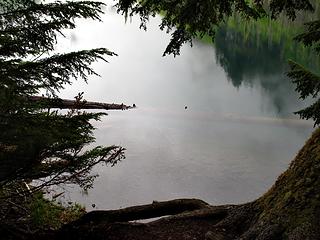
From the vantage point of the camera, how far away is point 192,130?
2905cm

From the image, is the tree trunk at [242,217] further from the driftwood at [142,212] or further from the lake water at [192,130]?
the lake water at [192,130]

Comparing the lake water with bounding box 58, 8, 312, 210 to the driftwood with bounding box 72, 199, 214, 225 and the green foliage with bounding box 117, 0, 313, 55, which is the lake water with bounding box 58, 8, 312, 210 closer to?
the green foliage with bounding box 117, 0, 313, 55

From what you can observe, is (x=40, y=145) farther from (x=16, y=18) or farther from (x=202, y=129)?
(x=202, y=129)

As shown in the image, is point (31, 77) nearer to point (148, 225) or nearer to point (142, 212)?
point (148, 225)

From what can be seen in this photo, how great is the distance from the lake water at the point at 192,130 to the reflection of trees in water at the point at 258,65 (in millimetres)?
294

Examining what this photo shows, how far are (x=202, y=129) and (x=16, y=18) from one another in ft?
81.9

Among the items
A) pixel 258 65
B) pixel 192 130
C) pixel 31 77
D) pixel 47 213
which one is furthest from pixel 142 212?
pixel 258 65

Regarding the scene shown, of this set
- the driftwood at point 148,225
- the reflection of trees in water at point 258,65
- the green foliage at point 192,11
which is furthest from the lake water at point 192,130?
the driftwood at point 148,225

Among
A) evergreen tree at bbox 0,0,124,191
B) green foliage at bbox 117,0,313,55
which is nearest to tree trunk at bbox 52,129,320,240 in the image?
evergreen tree at bbox 0,0,124,191

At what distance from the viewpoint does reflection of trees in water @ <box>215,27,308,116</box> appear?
49.9m

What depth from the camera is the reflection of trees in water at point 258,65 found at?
49.9 metres

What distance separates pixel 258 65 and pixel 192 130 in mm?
46952

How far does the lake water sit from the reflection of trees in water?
0.96 ft

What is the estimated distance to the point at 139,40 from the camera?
93.6m
